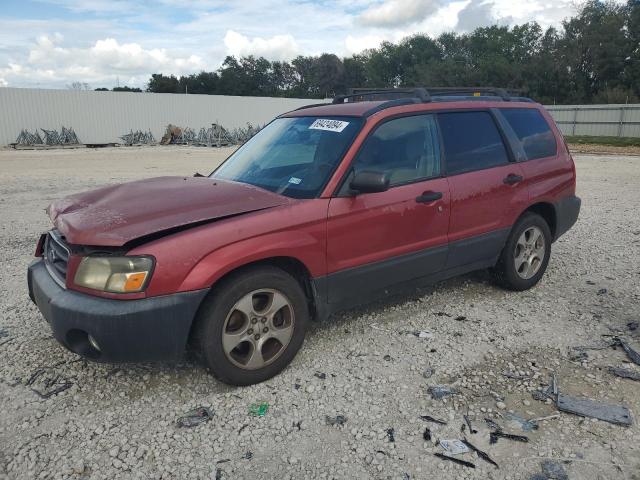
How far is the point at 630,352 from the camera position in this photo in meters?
3.76

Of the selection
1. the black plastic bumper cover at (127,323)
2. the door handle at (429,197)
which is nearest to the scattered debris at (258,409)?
the black plastic bumper cover at (127,323)

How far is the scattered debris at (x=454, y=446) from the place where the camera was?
2735 mm

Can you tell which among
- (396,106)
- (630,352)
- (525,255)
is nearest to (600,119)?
(525,255)

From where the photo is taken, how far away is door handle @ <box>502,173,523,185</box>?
15.0 feet

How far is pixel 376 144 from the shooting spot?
150 inches

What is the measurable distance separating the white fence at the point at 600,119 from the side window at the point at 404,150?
101 ft

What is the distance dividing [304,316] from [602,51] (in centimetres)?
5579

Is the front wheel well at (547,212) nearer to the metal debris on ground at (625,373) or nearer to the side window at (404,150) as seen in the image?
the side window at (404,150)

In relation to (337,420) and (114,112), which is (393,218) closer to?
(337,420)

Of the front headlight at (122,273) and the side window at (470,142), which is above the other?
the side window at (470,142)

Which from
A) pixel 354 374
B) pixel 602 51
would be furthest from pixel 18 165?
pixel 602 51

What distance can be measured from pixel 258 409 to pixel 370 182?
1.59m

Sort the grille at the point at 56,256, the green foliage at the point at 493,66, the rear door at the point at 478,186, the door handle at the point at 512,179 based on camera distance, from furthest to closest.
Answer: the green foliage at the point at 493,66, the door handle at the point at 512,179, the rear door at the point at 478,186, the grille at the point at 56,256

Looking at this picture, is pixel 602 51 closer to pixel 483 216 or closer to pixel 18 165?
pixel 18 165
